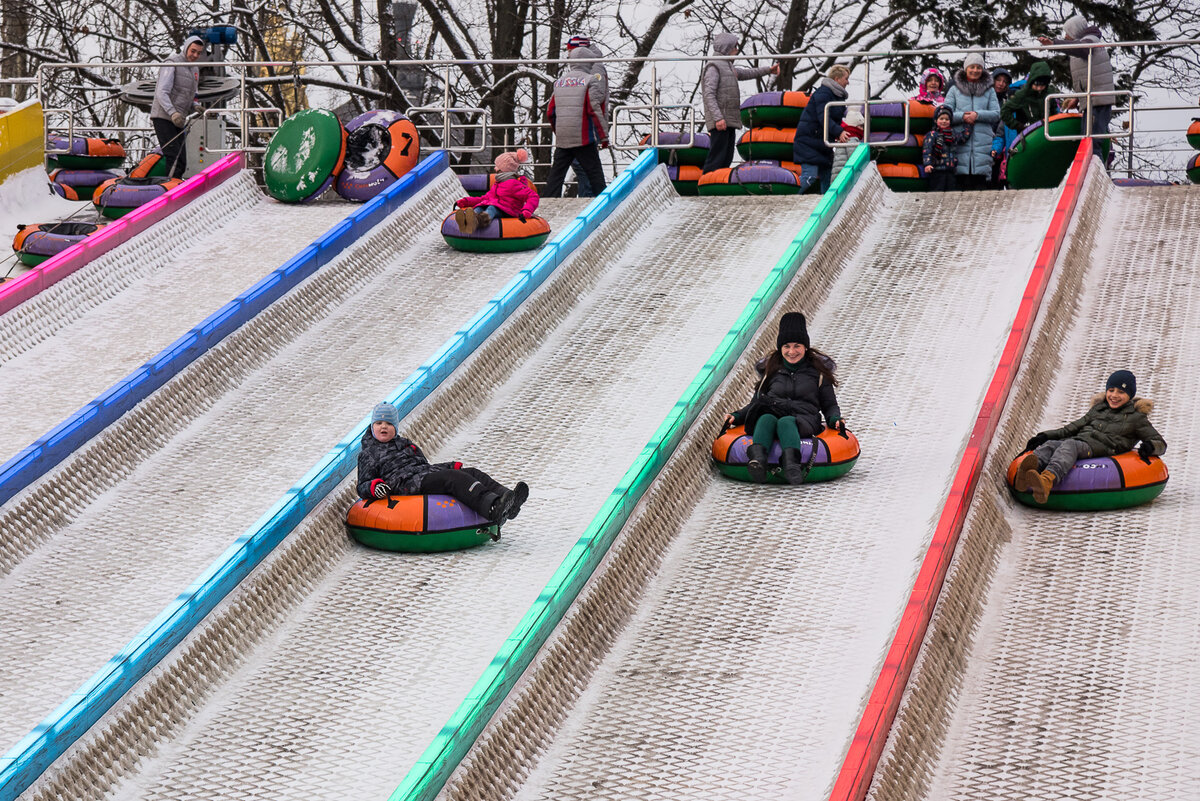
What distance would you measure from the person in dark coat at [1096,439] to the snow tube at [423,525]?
85.7 inches

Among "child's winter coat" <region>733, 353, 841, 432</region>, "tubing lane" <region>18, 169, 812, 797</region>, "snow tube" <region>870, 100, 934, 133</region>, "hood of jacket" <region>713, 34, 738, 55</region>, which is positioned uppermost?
"hood of jacket" <region>713, 34, 738, 55</region>

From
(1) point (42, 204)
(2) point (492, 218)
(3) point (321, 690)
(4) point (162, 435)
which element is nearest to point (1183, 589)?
(3) point (321, 690)

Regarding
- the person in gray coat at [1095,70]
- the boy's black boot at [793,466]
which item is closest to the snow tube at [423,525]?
the boy's black boot at [793,466]

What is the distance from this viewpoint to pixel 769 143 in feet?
39.8

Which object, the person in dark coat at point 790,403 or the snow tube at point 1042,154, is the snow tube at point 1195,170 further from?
the person in dark coat at point 790,403

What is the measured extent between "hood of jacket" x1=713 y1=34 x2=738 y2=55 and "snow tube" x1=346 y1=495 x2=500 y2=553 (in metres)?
6.37

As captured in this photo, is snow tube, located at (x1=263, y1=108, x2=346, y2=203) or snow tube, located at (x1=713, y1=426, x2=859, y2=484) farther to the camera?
snow tube, located at (x1=263, y1=108, x2=346, y2=203)

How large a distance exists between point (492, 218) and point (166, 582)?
14.5 feet

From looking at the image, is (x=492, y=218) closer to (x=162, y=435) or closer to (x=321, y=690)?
(x=162, y=435)

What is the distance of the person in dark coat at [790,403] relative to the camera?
21.5ft

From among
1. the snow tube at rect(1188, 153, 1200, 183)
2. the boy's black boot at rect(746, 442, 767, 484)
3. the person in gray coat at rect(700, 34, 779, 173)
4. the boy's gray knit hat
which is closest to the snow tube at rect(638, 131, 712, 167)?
the person in gray coat at rect(700, 34, 779, 173)

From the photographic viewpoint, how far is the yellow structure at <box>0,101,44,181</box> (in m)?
11.7

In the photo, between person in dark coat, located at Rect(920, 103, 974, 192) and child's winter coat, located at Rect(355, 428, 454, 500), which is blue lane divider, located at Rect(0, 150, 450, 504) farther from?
person in dark coat, located at Rect(920, 103, 974, 192)

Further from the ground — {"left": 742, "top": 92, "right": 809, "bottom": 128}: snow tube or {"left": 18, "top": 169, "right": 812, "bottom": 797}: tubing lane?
{"left": 742, "top": 92, "right": 809, "bottom": 128}: snow tube
